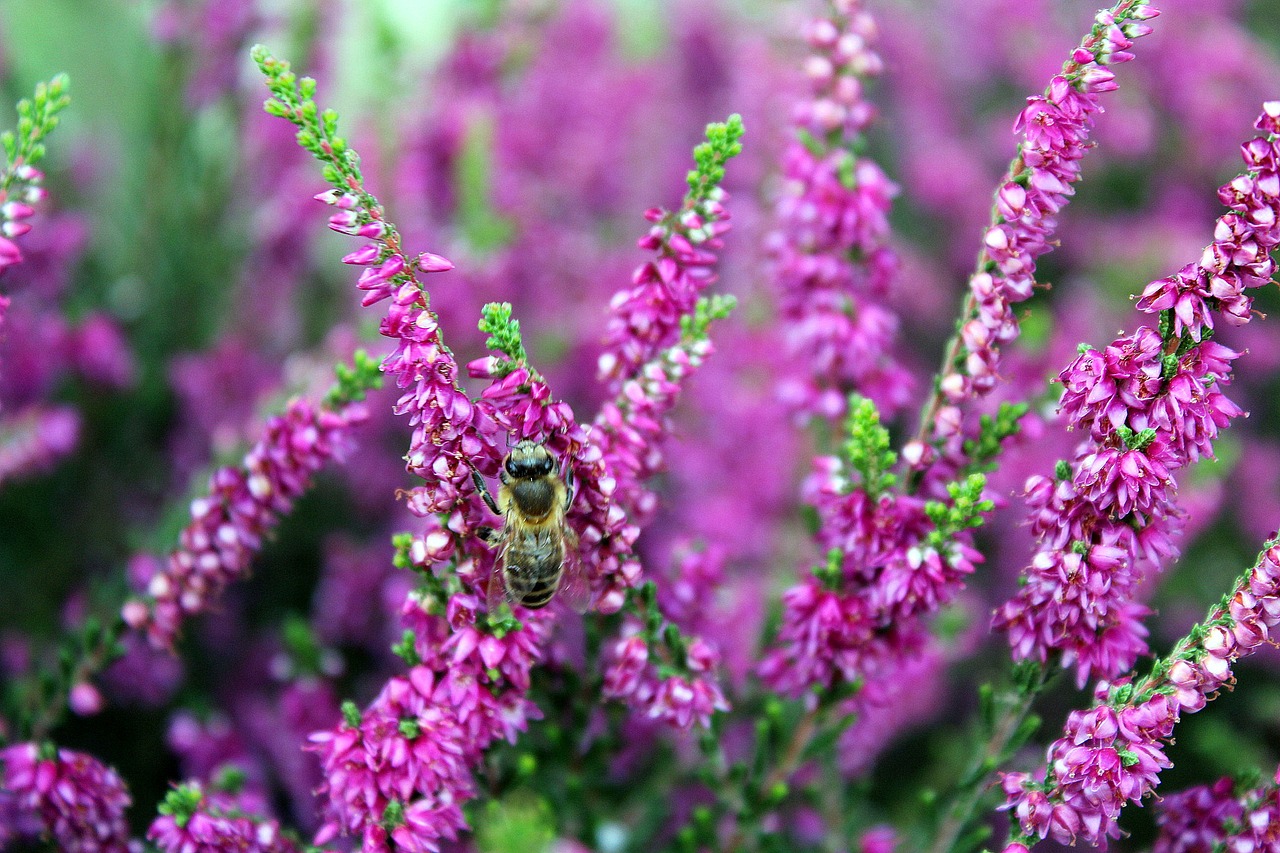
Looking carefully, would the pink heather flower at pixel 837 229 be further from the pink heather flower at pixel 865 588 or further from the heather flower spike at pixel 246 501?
the heather flower spike at pixel 246 501

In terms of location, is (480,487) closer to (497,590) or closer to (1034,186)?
(497,590)

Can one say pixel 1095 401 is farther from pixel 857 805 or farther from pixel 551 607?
pixel 857 805

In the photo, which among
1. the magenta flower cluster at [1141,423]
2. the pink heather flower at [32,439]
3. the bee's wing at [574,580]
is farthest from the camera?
the pink heather flower at [32,439]

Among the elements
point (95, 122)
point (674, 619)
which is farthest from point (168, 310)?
point (674, 619)

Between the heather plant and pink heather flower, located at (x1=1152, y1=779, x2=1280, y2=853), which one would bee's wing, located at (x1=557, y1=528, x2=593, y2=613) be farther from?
pink heather flower, located at (x1=1152, y1=779, x2=1280, y2=853)

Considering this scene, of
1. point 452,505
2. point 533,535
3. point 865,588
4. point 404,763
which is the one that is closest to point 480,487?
point 452,505

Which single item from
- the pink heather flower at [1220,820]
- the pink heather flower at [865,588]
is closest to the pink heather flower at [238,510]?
the pink heather flower at [865,588]

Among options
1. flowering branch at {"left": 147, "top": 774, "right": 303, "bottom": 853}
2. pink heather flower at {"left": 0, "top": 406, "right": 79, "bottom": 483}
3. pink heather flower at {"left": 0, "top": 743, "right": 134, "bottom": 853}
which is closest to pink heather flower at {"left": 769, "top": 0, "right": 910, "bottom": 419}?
flowering branch at {"left": 147, "top": 774, "right": 303, "bottom": 853}
